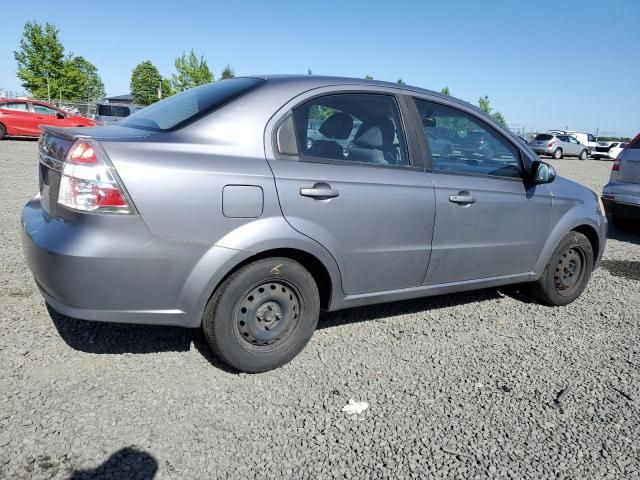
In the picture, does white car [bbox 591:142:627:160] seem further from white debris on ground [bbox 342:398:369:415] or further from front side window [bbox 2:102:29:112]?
white debris on ground [bbox 342:398:369:415]

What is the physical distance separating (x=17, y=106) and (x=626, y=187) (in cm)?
1920

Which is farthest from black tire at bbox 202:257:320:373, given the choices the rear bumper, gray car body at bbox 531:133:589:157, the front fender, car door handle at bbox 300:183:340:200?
gray car body at bbox 531:133:589:157

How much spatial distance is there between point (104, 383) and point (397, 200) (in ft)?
6.51

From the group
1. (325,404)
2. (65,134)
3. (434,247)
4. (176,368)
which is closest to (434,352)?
(434,247)

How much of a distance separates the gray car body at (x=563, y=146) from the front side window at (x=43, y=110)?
26.5 meters

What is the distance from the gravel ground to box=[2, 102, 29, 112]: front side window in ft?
56.3

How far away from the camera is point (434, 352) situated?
3.33 m

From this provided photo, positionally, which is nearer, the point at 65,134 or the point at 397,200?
the point at 65,134

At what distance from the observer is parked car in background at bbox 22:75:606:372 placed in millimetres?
2387

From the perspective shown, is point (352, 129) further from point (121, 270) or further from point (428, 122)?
point (121, 270)

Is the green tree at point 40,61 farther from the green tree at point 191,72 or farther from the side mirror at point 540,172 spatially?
the side mirror at point 540,172

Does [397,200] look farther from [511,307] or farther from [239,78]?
[511,307]

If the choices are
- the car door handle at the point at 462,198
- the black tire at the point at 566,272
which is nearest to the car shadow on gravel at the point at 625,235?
the black tire at the point at 566,272

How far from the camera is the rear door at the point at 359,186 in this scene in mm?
2781
